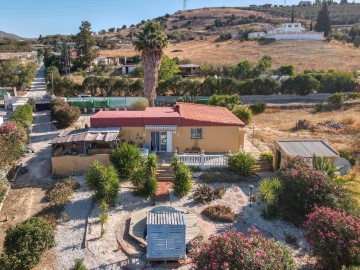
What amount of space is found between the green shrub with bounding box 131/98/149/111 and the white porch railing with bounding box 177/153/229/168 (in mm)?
15080

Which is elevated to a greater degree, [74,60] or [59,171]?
[74,60]

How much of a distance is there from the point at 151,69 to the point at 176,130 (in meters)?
11.8

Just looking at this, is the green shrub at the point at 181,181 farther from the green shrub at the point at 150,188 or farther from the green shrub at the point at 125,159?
the green shrub at the point at 125,159

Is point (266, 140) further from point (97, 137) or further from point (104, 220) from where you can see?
point (104, 220)

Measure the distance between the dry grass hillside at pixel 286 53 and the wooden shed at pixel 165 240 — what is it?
68.6m

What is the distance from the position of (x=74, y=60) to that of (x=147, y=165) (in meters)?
74.2

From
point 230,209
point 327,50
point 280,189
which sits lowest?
point 230,209

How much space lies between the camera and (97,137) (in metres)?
25.4

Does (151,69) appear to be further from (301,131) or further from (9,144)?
(9,144)

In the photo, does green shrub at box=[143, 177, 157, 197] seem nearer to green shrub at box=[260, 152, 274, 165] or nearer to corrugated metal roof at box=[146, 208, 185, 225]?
corrugated metal roof at box=[146, 208, 185, 225]

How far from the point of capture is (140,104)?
4044cm

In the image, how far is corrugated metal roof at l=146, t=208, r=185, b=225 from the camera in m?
15.5

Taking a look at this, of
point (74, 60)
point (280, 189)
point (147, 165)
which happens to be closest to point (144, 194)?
point (147, 165)

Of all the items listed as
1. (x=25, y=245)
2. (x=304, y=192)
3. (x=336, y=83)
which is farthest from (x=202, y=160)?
(x=336, y=83)
